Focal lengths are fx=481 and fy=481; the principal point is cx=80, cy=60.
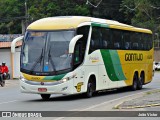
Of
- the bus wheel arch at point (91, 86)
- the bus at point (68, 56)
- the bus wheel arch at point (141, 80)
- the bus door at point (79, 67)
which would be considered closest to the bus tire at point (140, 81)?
the bus wheel arch at point (141, 80)

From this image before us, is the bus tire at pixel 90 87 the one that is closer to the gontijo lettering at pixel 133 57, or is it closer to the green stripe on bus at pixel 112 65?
the green stripe on bus at pixel 112 65

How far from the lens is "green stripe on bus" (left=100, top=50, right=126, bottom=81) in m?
23.2

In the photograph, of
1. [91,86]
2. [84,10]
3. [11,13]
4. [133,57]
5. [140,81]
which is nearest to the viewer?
[91,86]

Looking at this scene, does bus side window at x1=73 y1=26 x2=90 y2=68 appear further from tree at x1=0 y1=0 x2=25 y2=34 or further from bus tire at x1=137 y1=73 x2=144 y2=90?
tree at x1=0 y1=0 x2=25 y2=34

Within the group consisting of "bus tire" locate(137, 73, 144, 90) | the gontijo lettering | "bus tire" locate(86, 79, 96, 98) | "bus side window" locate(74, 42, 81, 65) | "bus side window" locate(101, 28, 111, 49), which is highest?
"bus side window" locate(101, 28, 111, 49)

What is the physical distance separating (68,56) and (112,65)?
517cm

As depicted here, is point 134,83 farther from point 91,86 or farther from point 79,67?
point 79,67

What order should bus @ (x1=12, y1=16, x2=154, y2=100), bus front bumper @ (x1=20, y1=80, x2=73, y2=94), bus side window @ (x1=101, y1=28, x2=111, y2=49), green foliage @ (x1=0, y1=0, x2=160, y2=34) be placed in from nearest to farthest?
bus front bumper @ (x1=20, y1=80, x2=73, y2=94)
bus @ (x1=12, y1=16, x2=154, y2=100)
bus side window @ (x1=101, y1=28, x2=111, y2=49)
green foliage @ (x1=0, y1=0, x2=160, y2=34)

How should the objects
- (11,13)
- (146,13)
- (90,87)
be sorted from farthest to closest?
(11,13) → (146,13) → (90,87)

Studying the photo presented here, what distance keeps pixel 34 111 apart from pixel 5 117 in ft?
5.43

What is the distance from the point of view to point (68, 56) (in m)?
19.4

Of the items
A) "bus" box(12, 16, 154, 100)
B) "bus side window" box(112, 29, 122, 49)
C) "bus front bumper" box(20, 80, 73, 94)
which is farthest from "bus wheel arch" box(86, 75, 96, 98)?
"bus side window" box(112, 29, 122, 49)

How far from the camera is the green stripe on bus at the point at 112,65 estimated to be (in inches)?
914

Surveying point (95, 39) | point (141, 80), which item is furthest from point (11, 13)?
point (95, 39)
